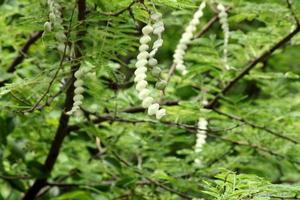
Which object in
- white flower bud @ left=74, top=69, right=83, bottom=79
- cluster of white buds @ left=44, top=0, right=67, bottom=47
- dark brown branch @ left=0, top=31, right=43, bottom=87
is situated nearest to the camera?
cluster of white buds @ left=44, top=0, right=67, bottom=47

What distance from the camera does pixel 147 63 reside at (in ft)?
3.48

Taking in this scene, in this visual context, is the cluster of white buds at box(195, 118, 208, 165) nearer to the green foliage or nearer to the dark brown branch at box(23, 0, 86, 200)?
the green foliage

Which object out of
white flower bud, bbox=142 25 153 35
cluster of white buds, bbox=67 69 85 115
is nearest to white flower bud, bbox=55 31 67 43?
cluster of white buds, bbox=67 69 85 115

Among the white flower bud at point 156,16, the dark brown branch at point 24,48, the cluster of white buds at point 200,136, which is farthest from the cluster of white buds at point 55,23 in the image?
the dark brown branch at point 24,48

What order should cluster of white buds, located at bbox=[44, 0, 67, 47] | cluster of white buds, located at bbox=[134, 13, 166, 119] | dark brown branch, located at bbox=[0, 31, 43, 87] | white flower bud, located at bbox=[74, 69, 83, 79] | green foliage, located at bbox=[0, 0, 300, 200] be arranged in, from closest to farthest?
1. cluster of white buds, located at bbox=[134, 13, 166, 119]
2. cluster of white buds, located at bbox=[44, 0, 67, 47]
3. white flower bud, located at bbox=[74, 69, 83, 79]
4. green foliage, located at bbox=[0, 0, 300, 200]
5. dark brown branch, located at bbox=[0, 31, 43, 87]

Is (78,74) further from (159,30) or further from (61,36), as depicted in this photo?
(159,30)

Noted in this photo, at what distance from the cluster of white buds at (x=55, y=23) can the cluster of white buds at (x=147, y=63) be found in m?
0.19

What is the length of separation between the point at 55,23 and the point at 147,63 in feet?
0.72

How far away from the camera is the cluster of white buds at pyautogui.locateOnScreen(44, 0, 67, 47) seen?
112cm

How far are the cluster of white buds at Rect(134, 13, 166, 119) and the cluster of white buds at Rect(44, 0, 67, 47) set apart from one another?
0.19m

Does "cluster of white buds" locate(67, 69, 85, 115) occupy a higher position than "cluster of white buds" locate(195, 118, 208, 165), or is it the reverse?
"cluster of white buds" locate(195, 118, 208, 165)

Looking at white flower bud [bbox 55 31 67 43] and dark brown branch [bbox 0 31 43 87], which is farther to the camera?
dark brown branch [bbox 0 31 43 87]

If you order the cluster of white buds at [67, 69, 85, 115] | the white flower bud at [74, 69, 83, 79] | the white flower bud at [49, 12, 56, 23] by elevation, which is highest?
the white flower bud at [49, 12, 56, 23]

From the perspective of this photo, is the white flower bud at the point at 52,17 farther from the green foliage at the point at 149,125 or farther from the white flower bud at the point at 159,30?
the green foliage at the point at 149,125
